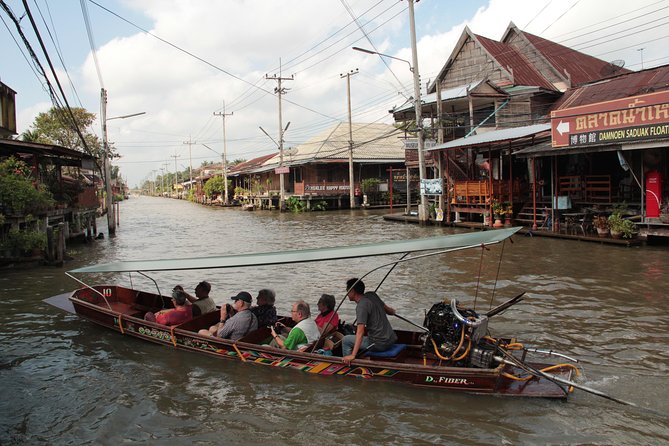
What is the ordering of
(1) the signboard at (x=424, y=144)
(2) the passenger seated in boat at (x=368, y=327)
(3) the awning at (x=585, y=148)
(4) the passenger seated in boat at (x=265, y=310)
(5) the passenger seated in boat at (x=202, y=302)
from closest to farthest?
(2) the passenger seated in boat at (x=368, y=327) < (4) the passenger seated in boat at (x=265, y=310) < (5) the passenger seated in boat at (x=202, y=302) < (3) the awning at (x=585, y=148) < (1) the signboard at (x=424, y=144)

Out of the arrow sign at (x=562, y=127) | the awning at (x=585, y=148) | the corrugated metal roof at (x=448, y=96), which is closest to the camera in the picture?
the awning at (x=585, y=148)

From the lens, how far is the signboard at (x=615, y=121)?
15031 millimetres

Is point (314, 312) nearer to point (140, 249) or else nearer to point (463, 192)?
point (140, 249)

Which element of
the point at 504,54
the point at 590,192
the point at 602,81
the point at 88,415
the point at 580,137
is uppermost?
the point at 504,54

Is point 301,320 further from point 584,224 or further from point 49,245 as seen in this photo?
→ point 584,224

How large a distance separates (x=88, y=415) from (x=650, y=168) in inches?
677

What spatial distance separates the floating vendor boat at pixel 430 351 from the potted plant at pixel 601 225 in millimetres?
11613

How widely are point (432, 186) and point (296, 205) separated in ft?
62.2

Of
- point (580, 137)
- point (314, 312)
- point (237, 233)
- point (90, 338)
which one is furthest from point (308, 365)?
point (237, 233)

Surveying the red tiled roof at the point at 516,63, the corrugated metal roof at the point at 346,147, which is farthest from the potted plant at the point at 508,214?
the corrugated metal roof at the point at 346,147

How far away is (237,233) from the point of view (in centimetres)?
2759

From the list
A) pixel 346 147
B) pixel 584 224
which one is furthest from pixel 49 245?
pixel 346 147

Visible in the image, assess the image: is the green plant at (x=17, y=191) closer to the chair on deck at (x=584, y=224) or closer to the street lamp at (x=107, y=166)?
the street lamp at (x=107, y=166)

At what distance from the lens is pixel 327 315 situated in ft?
25.0
